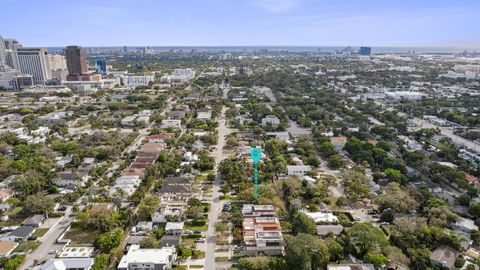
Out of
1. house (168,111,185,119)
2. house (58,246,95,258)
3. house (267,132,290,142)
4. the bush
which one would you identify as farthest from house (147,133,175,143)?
the bush

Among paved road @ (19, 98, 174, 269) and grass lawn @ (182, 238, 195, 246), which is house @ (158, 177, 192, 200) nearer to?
grass lawn @ (182, 238, 195, 246)

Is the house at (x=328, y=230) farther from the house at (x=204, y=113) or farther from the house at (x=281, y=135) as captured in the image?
the house at (x=204, y=113)

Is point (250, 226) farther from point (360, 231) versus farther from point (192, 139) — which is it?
point (192, 139)

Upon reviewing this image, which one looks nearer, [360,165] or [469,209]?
[469,209]

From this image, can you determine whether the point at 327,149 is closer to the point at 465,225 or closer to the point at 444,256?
the point at 465,225

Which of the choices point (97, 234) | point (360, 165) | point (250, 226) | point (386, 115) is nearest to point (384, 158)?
point (360, 165)
